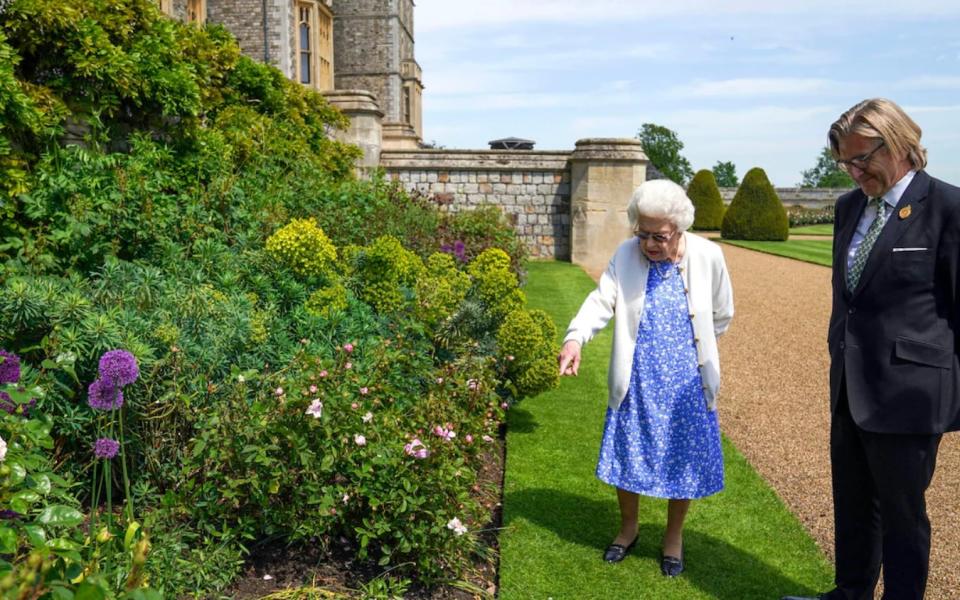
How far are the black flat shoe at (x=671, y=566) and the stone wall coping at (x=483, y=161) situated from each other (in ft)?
43.6

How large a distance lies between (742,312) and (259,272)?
7.59 meters

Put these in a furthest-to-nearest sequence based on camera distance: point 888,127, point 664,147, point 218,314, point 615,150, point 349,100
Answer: point 664,147
point 615,150
point 349,100
point 218,314
point 888,127

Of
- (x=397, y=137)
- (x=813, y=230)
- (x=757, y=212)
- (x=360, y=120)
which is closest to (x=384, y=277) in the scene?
(x=360, y=120)

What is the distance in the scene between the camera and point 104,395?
2.43 metres

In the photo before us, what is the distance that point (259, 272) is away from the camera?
17.5 ft

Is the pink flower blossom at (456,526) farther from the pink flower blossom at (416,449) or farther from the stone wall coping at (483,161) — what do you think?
the stone wall coping at (483,161)

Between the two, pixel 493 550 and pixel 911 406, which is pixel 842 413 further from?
pixel 493 550

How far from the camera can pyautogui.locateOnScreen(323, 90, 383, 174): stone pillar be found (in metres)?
14.4

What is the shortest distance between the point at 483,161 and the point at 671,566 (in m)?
13.5

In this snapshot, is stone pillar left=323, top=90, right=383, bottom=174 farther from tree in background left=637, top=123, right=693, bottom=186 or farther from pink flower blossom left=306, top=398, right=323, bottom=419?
tree in background left=637, top=123, right=693, bottom=186

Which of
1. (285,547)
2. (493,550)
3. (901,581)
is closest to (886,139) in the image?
(901,581)

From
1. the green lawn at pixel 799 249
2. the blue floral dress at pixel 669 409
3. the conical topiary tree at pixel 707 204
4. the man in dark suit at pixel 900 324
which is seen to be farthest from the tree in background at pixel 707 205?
the man in dark suit at pixel 900 324

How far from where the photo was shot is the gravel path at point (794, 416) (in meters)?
4.16

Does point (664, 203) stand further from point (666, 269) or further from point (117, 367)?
point (117, 367)
